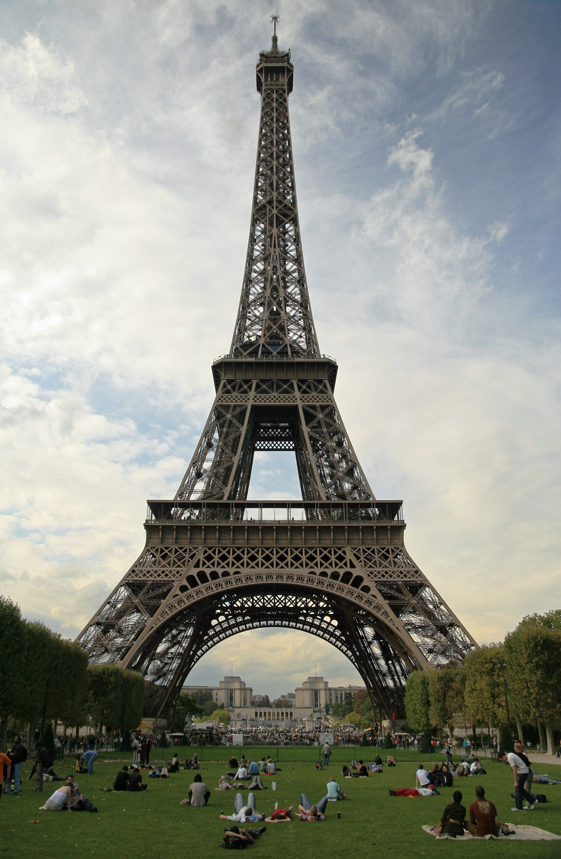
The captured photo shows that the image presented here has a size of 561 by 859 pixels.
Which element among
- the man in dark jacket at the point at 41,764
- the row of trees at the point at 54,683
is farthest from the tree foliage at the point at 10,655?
the man in dark jacket at the point at 41,764

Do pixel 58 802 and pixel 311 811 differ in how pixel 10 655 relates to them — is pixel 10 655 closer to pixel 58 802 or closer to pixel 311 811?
pixel 58 802

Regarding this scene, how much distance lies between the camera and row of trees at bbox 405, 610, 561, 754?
35788 mm

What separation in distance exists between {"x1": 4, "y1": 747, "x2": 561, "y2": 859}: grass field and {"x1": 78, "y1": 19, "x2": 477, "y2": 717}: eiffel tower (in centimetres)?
1926

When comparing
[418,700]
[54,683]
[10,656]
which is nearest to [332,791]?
[10,656]

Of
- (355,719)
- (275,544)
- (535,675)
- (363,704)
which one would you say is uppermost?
(275,544)

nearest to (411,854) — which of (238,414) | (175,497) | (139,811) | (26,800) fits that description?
(139,811)

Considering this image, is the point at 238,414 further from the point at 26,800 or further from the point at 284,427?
the point at 26,800

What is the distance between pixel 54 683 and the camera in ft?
116

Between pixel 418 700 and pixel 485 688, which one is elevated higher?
→ pixel 485 688

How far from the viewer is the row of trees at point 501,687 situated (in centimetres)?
3579

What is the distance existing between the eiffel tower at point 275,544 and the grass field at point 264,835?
19259mm

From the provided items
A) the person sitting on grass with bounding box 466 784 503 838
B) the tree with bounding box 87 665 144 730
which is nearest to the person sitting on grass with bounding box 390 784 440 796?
the person sitting on grass with bounding box 466 784 503 838

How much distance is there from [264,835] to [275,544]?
Result: 32.2 m

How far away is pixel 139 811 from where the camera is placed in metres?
15.7
